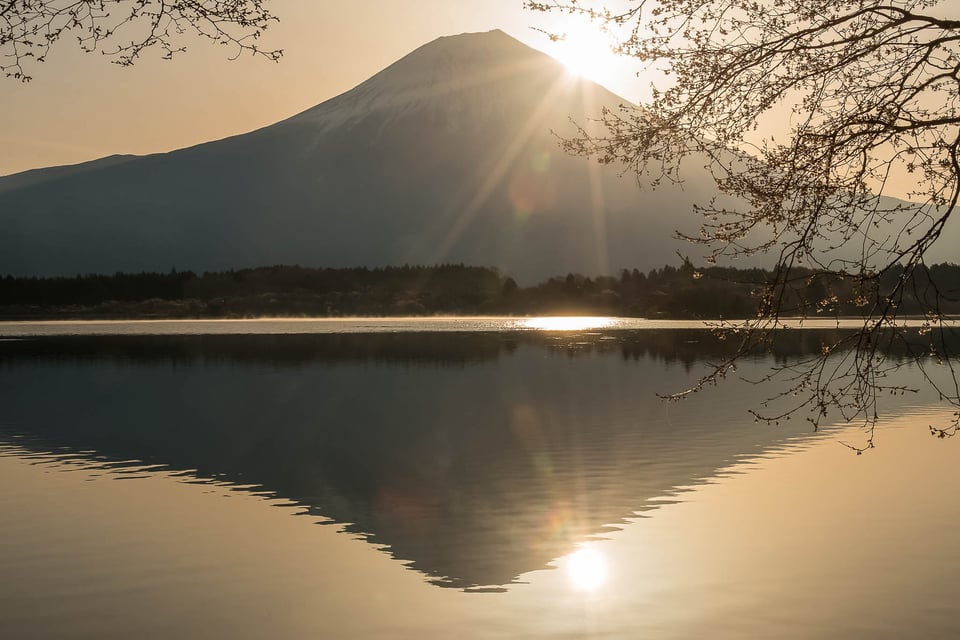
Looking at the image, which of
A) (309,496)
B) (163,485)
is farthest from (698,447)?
(163,485)

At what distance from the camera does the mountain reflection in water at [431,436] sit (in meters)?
19.9

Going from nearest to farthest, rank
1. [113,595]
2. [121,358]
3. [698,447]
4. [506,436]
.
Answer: [113,595] → [698,447] → [506,436] → [121,358]

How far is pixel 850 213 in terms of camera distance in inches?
501

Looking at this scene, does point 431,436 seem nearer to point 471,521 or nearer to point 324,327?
point 471,521

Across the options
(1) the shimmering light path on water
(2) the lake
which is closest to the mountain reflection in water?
(2) the lake

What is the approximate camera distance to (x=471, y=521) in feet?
65.6

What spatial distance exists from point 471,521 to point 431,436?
42.8 feet

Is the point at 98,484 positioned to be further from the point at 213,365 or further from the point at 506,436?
the point at 213,365

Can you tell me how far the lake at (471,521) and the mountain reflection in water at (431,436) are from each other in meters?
0.13

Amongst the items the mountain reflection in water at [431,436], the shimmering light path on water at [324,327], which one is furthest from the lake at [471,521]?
the shimmering light path on water at [324,327]

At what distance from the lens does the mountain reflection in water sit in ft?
65.4

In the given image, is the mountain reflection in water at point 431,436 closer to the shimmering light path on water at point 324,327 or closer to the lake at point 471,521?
the lake at point 471,521

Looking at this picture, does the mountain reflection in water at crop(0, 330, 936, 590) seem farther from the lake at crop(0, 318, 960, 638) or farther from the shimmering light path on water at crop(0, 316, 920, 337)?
the shimmering light path on water at crop(0, 316, 920, 337)

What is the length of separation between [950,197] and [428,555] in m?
9.01
